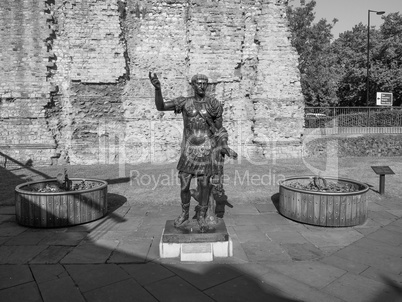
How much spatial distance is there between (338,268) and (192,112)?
2.53 metres

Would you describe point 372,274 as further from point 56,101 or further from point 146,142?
point 56,101

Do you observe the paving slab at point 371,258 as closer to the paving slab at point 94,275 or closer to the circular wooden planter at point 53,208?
the paving slab at point 94,275

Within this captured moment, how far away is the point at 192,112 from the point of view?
4043 millimetres

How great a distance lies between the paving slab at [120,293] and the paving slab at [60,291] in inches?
4.5

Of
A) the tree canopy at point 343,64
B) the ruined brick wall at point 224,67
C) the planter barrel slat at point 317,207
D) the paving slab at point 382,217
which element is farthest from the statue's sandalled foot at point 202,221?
the tree canopy at point 343,64

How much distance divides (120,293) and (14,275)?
132cm

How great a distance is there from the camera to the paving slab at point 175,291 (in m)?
2.96

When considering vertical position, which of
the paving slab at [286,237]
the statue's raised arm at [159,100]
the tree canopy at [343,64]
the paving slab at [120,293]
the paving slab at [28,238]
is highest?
the tree canopy at [343,64]

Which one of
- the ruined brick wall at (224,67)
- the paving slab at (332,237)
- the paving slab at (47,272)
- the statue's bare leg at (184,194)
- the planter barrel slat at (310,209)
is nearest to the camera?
the paving slab at (47,272)

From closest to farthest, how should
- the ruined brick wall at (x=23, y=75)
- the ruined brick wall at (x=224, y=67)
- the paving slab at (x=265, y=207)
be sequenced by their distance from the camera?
the paving slab at (x=265, y=207) → the ruined brick wall at (x=23, y=75) → the ruined brick wall at (x=224, y=67)

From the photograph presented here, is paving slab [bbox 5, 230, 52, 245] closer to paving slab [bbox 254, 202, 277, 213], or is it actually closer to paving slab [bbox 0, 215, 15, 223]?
paving slab [bbox 0, 215, 15, 223]

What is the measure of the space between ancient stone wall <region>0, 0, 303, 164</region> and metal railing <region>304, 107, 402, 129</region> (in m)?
5.81

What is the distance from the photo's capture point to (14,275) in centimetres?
345

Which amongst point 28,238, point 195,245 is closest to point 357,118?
point 195,245
